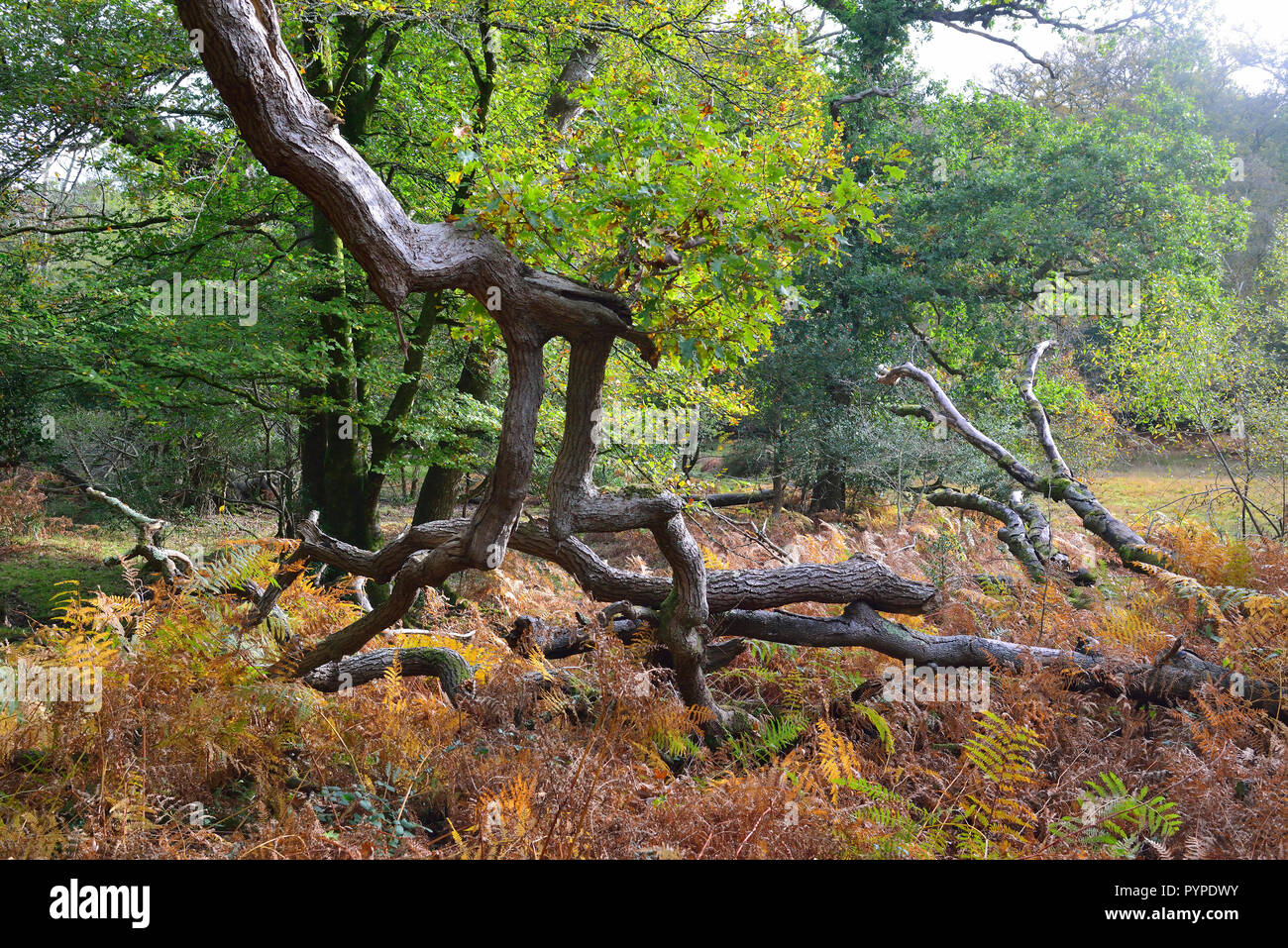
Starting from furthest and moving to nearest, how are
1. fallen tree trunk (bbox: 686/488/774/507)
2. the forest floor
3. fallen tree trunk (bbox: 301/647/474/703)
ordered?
fallen tree trunk (bbox: 686/488/774/507) → fallen tree trunk (bbox: 301/647/474/703) → the forest floor

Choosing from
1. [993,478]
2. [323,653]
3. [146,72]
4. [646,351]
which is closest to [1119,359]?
[993,478]

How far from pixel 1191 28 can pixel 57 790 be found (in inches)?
1109

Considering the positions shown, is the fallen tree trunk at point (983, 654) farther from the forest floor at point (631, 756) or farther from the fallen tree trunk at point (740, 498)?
the fallen tree trunk at point (740, 498)

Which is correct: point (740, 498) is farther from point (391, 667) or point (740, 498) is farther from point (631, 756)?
point (631, 756)

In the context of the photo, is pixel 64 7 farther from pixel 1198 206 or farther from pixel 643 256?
pixel 1198 206

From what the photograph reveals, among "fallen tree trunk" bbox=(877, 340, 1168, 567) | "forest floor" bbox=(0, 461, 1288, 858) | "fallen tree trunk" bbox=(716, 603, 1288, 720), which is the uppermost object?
"fallen tree trunk" bbox=(877, 340, 1168, 567)

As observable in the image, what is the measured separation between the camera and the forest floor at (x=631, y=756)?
11.5ft

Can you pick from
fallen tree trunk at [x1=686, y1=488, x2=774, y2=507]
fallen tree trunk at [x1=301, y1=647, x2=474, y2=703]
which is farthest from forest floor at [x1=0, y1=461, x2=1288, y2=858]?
fallen tree trunk at [x1=686, y1=488, x2=774, y2=507]

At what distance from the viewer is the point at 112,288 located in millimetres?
8648

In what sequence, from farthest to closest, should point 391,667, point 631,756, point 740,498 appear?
point 740,498
point 391,667
point 631,756

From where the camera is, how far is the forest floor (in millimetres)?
3514

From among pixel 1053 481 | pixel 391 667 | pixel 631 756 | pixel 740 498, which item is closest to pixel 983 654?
pixel 631 756

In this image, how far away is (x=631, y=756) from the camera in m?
4.87

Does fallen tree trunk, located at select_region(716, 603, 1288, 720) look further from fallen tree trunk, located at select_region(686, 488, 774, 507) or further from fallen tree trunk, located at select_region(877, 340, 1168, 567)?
fallen tree trunk, located at select_region(686, 488, 774, 507)
